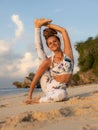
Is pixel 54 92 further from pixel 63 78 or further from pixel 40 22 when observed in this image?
pixel 40 22

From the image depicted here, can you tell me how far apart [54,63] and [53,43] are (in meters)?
0.32

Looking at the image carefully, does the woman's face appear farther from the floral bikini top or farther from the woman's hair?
the floral bikini top

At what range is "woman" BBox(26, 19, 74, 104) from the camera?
5.23 metres

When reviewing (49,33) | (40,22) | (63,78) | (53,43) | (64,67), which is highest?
(40,22)

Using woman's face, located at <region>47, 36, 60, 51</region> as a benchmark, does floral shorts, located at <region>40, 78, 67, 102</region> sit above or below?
below

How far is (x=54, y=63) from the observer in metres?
5.29

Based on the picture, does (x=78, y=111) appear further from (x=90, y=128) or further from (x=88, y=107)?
(x=90, y=128)

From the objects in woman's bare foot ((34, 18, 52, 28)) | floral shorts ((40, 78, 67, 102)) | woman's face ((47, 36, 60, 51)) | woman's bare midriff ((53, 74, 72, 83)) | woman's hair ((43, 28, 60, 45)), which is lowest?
floral shorts ((40, 78, 67, 102))

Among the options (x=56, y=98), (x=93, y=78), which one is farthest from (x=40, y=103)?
(x=93, y=78)

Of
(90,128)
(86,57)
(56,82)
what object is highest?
(86,57)

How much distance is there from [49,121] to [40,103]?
1.64 m

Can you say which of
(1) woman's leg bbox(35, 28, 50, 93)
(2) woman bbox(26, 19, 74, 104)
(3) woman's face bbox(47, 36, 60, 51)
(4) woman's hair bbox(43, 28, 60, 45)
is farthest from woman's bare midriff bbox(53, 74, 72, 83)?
(4) woman's hair bbox(43, 28, 60, 45)

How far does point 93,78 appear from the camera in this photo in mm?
36094

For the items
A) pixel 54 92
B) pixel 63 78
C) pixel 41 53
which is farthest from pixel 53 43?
pixel 54 92
